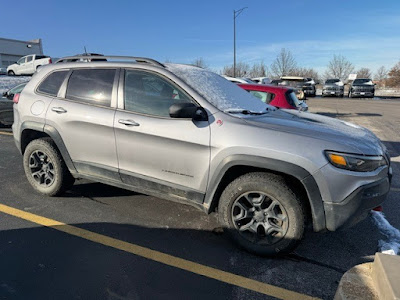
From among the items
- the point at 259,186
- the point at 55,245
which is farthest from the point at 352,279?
the point at 55,245

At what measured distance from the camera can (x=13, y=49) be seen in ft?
164

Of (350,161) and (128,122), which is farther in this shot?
(128,122)

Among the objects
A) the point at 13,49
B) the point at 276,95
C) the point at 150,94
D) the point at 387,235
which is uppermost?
the point at 13,49

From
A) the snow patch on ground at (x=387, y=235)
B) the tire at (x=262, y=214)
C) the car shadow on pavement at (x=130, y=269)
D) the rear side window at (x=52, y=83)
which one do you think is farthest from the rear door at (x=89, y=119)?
the snow patch on ground at (x=387, y=235)

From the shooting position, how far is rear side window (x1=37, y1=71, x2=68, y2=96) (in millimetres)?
4008

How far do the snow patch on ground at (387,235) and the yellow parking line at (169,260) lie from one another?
123cm

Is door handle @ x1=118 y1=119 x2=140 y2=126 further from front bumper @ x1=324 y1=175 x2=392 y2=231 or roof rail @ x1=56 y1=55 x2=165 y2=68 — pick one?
front bumper @ x1=324 y1=175 x2=392 y2=231

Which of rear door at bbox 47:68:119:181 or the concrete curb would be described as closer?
the concrete curb

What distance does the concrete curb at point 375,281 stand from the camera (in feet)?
5.33

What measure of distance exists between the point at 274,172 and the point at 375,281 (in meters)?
1.26

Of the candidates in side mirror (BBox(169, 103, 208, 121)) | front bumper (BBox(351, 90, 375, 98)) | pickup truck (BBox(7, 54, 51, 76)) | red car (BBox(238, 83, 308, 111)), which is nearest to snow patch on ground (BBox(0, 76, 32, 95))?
red car (BBox(238, 83, 308, 111))

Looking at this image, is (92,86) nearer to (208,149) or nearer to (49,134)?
(49,134)

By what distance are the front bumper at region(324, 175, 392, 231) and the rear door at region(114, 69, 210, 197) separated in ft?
3.83

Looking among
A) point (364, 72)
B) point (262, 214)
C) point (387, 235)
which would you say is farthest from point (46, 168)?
point (364, 72)
